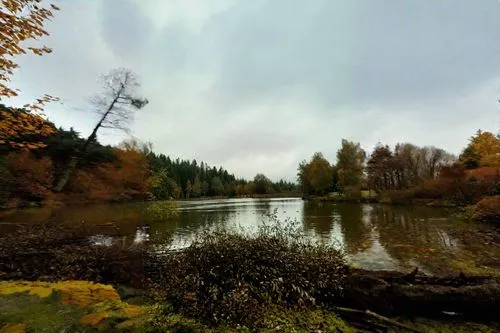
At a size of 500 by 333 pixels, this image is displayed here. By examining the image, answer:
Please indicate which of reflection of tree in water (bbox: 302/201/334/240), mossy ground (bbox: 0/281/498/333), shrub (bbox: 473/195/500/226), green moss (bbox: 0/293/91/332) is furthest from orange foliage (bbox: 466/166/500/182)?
green moss (bbox: 0/293/91/332)

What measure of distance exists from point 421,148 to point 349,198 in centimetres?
2559

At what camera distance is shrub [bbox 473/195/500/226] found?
72.4ft

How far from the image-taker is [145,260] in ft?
27.0

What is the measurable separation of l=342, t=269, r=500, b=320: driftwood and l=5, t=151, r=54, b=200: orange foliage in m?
28.9

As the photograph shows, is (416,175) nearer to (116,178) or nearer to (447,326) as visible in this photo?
(116,178)

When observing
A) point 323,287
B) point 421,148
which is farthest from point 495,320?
point 421,148

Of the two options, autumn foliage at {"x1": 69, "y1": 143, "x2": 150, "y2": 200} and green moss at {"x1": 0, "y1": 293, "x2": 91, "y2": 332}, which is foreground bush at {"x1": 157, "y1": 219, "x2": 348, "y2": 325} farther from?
autumn foliage at {"x1": 69, "y1": 143, "x2": 150, "y2": 200}

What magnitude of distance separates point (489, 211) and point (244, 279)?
25401 mm

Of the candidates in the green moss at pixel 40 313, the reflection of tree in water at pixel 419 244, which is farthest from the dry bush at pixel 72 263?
the reflection of tree in water at pixel 419 244

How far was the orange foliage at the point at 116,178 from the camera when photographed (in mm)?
44000

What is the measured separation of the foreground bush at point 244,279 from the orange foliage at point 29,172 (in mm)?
25633

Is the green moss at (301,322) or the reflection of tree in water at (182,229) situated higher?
the reflection of tree in water at (182,229)

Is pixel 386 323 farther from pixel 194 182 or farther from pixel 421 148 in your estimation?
pixel 194 182

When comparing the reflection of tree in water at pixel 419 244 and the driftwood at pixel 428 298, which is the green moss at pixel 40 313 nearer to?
the driftwood at pixel 428 298
